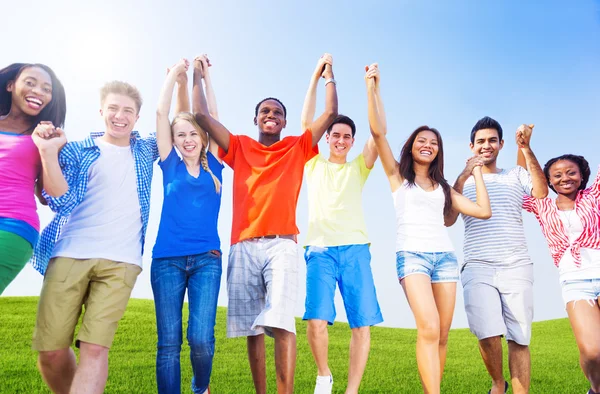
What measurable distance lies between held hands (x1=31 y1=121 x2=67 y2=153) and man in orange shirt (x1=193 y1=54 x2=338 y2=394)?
143 centimetres

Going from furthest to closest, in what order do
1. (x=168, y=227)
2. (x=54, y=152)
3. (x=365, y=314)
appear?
(x=365, y=314)
(x=168, y=227)
(x=54, y=152)

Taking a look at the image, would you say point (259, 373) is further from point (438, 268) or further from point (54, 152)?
point (54, 152)

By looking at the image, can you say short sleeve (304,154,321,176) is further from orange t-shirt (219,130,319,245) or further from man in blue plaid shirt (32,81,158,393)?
man in blue plaid shirt (32,81,158,393)

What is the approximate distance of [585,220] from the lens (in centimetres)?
613

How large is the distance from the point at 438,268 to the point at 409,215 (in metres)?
0.64

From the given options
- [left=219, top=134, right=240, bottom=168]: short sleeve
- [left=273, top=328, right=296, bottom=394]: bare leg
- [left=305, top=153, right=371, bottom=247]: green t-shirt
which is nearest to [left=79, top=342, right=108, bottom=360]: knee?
[left=273, top=328, right=296, bottom=394]: bare leg

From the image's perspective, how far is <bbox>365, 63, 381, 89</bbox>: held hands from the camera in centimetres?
595

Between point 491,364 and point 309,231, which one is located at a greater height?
point 309,231

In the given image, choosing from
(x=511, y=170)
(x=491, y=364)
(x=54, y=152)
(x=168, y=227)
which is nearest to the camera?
(x=54, y=152)

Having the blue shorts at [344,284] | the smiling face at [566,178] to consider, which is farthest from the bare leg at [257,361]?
the smiling face at [566,178]

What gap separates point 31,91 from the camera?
4.94 metres

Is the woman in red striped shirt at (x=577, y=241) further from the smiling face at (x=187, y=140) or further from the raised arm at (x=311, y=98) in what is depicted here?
the smiling face at (x=187, y=140)

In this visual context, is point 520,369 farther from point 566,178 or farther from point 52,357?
point 52,357

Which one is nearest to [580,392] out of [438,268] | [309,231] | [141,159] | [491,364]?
[491,364]
